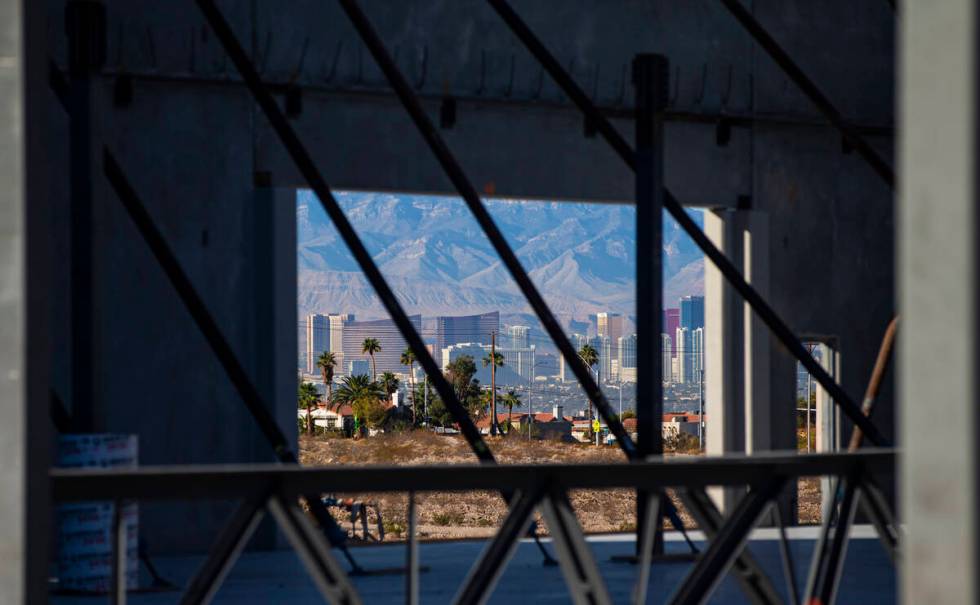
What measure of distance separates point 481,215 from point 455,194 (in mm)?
1936

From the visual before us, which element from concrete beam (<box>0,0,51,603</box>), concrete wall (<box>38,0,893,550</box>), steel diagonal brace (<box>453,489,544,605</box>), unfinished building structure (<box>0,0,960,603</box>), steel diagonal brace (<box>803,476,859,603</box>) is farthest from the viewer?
concrete wall (<box>38,0,893,550</box>)

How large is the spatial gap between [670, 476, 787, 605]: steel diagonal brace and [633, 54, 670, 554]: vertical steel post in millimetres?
4254

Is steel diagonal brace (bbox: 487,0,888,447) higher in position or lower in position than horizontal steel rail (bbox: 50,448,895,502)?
higher

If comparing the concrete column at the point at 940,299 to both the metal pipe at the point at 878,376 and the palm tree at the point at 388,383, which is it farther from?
the palm tree at the point at 388,383

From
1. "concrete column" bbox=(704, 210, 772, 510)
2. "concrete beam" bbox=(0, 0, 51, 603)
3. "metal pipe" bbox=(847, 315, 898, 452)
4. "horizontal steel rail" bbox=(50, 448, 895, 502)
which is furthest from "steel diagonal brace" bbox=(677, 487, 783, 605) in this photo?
"concrete column" bbox=(704, 210, 772, 510)

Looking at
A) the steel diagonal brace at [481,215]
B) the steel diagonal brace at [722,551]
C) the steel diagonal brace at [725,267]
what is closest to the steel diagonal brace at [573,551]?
the steel diagonal brace at [722,551]

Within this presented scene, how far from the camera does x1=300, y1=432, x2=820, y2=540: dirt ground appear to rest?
1815 inches

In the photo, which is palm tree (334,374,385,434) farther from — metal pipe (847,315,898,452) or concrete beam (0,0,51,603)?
concrete beam (0,0,51,603)

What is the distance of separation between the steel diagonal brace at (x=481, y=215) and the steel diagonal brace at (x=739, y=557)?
4.31 m

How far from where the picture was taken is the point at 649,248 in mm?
8289

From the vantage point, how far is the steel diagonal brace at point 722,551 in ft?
12.1

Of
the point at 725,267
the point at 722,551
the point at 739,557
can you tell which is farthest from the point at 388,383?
the point at 722,551

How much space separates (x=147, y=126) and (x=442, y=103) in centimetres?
223

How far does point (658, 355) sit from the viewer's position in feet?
26.8
